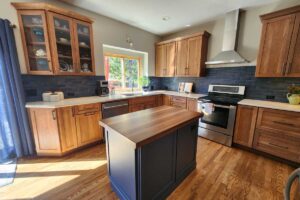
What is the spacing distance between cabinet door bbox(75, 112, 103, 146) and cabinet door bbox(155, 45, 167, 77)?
8.00 feet

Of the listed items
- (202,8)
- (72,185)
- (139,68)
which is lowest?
(72,185)

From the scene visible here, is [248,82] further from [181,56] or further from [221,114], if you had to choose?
[181,56]

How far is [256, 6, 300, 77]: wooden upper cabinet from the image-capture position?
2.11m

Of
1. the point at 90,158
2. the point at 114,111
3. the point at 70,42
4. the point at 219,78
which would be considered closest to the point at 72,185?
the point at 90,158

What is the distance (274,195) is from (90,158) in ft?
8.54

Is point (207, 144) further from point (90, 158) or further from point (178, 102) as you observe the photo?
point (90, 158)

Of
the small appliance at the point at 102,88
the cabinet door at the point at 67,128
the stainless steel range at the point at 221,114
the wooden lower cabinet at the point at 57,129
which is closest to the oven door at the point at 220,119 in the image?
the stainless steel range at the point at 221,114

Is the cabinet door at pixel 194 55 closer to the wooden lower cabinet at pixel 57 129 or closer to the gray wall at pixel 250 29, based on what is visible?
the gray wall at pixel 250 29

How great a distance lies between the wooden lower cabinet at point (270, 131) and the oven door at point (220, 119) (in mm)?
103

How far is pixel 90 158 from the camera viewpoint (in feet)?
7.47

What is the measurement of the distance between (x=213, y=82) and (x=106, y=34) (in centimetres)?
288

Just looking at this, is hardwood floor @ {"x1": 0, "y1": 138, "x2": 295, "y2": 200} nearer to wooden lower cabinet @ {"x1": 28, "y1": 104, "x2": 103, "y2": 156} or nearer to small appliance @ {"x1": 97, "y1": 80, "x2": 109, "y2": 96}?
wooden lower cabinet @ {"x1": 28, "y1": 104, "x2": 103, "y2": 156}

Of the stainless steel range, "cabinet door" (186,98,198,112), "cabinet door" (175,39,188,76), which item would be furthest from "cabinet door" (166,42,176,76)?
the stainless steel range

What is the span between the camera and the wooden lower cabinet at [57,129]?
214cm
